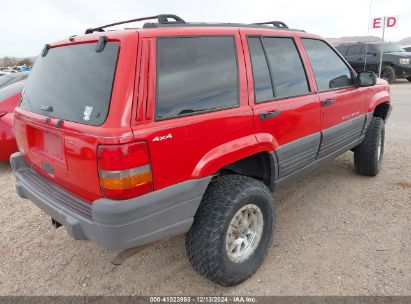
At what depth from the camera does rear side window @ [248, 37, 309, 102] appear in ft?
8.69

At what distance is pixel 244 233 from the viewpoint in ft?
8.61

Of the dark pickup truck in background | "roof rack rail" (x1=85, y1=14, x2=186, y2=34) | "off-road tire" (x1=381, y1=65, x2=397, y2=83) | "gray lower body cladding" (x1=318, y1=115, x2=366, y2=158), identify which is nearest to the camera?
"roof rack rail" (x1=85, y1=14, x2=186, y2=34)

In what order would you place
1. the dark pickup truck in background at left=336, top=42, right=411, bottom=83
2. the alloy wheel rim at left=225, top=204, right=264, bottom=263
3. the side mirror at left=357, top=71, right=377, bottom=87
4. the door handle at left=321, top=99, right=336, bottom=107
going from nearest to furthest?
the alloy wheel rim at left=225, top=204, right=264, bottom=263 → the door handle at left=321, top=99, right=336, bottom=107 → the side mirror at left=357, top=71, right=377, bottom=87 → the dark pickup truck in background at left=336, top=42, right=411, bottom=83

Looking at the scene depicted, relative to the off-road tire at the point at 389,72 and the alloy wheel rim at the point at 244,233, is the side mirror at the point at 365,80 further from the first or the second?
the off-road tire at the point at 389,72

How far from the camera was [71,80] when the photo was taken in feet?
7.28

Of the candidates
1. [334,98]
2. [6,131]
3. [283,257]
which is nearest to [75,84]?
[283,257]

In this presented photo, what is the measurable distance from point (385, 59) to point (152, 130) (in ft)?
48.3

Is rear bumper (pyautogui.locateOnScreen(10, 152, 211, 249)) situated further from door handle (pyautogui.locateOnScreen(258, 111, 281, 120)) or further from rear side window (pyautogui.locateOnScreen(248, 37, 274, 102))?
rear side window (pyautogui.locateOnScreen(248, 37, 274, 102))

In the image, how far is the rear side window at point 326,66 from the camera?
335cm

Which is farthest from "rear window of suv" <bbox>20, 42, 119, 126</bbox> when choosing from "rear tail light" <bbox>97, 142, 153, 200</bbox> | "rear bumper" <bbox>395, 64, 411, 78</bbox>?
"rear bumper" <bbox>395, 64, 411, 78</bbox>

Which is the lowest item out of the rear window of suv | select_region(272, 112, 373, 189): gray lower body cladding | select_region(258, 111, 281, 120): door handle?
select_region(272, 112, 373, 189): gray lower body cladding

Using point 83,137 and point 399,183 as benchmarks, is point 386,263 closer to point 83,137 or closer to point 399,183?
point 399,183

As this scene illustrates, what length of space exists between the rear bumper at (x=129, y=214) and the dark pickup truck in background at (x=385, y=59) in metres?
14.2

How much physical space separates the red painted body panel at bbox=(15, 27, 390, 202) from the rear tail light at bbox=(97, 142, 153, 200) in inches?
1.7
